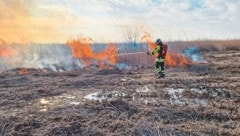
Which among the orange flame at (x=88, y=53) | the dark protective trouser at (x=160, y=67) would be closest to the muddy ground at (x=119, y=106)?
the dark protective trouser at (x=160, y=67)

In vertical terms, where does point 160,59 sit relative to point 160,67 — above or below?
above

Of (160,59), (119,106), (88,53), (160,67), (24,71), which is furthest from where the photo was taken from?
(88,53)

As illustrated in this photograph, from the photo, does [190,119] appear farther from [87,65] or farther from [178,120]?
[87,65]

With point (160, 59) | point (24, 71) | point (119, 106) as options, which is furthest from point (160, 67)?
point (24, 71)

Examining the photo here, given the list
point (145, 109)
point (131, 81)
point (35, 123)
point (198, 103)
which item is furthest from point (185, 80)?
point (35, 123)

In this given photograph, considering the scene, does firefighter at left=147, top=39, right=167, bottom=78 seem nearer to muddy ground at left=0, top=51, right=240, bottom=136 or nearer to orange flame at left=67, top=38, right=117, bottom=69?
muddy ground at left=0, top=51, right=240, bottom=136

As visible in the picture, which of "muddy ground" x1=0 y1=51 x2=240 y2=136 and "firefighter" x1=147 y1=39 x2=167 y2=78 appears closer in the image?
"muddy ground" x1=0 y1=51 x2=240 y2=136

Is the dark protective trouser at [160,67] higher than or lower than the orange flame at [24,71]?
higher

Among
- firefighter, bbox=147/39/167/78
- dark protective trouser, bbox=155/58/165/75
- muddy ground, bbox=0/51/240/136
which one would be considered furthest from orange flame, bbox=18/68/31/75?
dark protective trouser, bbox=155/58/165/75

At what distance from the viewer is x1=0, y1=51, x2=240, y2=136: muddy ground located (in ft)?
27.7

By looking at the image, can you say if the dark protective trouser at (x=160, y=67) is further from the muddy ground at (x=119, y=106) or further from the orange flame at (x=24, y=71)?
the orange flame at (x=24, y=71)

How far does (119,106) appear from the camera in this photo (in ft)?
33.9

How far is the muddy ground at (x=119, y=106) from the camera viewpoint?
8430 millimetres

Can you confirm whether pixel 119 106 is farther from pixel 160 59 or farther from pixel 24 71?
pixel 24 71
